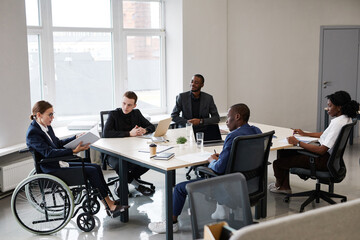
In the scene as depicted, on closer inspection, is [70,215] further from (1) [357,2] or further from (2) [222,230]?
(1) [357,2]

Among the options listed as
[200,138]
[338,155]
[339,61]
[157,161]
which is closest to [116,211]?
[157,161]

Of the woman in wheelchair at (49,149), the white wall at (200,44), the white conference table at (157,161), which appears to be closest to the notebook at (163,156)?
the white conference table at (157,161)

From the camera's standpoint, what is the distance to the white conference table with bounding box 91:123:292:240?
4.03 m

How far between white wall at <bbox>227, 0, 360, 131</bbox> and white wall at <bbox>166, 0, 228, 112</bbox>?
0.28m

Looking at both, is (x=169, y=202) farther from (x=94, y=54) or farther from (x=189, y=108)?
(x=94, y=54)

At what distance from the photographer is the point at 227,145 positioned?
12.7 feet

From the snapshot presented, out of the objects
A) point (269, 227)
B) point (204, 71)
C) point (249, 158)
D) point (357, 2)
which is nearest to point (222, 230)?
point (269, 227)

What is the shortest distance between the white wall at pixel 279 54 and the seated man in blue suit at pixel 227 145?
13.2ft

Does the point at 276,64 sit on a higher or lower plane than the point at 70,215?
higher

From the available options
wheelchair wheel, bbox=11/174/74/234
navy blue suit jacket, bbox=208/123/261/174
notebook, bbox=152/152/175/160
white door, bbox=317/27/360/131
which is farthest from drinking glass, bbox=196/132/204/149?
white door, bbox=317/27/360/131

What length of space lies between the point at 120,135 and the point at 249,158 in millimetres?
1860

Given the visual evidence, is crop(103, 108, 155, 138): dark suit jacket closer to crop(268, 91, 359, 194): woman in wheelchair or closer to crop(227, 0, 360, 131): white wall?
crop(268, 91, 359, 194): woman in wheelchair

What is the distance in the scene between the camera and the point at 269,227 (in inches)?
75.1

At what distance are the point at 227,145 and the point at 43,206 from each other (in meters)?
1.80
